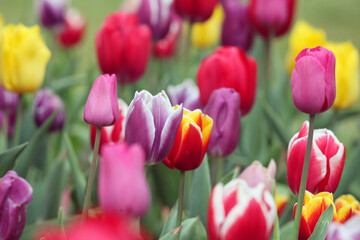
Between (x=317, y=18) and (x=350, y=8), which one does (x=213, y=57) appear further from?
(x=350, y=8)

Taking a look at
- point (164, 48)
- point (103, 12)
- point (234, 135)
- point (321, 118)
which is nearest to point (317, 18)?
point (103, 12)

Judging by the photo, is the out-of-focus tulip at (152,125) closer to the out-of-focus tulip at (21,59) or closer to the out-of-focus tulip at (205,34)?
the out-of-focus tulip at (21,59)

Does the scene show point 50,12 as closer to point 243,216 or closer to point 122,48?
point 122,48

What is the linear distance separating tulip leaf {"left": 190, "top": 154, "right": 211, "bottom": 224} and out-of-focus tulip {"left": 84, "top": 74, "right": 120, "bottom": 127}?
9.3 inches

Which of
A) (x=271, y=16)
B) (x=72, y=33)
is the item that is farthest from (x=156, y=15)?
(x=72, y=33)

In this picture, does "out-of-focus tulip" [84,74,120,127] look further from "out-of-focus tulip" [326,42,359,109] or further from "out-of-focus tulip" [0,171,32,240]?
"out-of-focus tulip" [326,42,359,109]

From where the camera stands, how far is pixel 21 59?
3.37 feet

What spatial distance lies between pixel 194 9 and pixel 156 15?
0.11 m

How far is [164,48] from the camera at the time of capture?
191 centimetres

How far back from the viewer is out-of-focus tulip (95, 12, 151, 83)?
3.86 ft

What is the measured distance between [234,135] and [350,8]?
3.81 metres

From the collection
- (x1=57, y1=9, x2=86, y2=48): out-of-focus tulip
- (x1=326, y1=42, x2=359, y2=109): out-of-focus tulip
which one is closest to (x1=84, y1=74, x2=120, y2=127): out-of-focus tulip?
(x1=326, y1=42, x2=359, y2=109): out-of-focus tulip

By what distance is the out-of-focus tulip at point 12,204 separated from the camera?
64 cm

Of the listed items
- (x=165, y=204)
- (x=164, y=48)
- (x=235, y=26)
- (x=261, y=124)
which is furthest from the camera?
(x=164, y=48)
